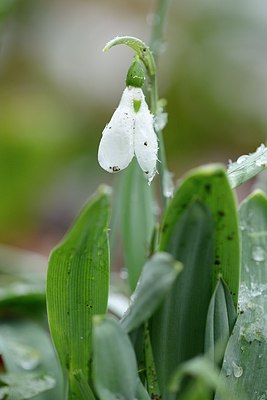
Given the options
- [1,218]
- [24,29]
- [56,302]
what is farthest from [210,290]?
[24,29]

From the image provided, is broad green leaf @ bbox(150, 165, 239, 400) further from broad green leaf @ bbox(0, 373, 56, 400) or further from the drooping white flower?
broad green leaf @ bbox(0, 373, 56, 400)

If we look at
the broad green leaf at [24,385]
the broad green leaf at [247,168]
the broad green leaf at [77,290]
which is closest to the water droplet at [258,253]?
the broad green leaf at [247,168]

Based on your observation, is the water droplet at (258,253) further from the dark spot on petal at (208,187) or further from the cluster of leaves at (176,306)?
the dark spot on petal at (208,187)

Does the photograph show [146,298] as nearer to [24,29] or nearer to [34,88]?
[34,88]

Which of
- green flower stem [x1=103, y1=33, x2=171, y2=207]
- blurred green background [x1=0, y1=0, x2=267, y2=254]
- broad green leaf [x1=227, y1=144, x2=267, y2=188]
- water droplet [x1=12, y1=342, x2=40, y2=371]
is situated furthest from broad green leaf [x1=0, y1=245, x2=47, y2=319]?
blurred green background [x1=0, y1=0, x2=267, y2=254]

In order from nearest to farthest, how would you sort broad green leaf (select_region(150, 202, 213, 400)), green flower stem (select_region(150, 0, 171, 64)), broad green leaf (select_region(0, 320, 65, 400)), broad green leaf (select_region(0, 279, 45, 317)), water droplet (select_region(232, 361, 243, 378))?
broad green leaf (select_region(150, 202, 213, 400))
water droplet (select_region(232, 361, 243, 378))
broad green leaf (select_region(0, 320, 65, 400))
green flower stem (select_region(150, 0, 171, 64))
broad green leaf (select_region(0, 279, 45, 317))

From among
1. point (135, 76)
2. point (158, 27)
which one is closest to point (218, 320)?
point (135, 76)
